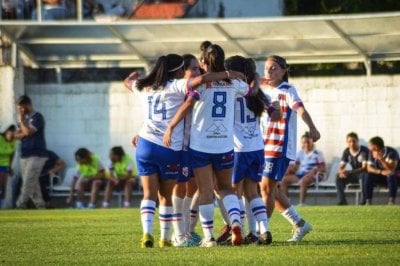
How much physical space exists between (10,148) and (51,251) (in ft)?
49.4

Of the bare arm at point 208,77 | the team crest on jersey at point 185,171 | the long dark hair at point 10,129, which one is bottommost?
the team crest on jersey at point 185,171

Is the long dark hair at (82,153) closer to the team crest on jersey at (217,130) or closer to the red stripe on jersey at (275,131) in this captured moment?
the red stripe on jersey at (275,131)

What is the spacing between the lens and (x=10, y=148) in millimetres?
28672

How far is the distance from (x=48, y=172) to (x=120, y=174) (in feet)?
5.51

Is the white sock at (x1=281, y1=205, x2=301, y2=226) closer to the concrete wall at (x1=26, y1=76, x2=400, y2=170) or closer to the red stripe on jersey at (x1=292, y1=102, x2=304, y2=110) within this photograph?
the red stripe on jersey at (x1=292, y1=102, x2=304, y2=110)

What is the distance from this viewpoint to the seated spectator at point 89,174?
2817 cm

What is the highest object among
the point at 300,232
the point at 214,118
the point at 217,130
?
the point at 214,118

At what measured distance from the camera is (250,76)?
14.3 m

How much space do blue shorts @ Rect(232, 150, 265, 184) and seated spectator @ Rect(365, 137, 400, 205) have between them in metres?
11.6

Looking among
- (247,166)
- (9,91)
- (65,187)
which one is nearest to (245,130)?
(247,166)

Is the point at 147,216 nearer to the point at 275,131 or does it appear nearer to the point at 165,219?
the point at 165,219

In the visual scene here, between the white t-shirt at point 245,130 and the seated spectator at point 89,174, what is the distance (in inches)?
552

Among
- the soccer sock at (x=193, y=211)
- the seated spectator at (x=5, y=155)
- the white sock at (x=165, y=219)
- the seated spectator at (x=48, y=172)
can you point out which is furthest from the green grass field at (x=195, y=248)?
the seated spectator at (x=5, y=155)

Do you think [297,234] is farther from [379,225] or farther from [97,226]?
[97,226]
